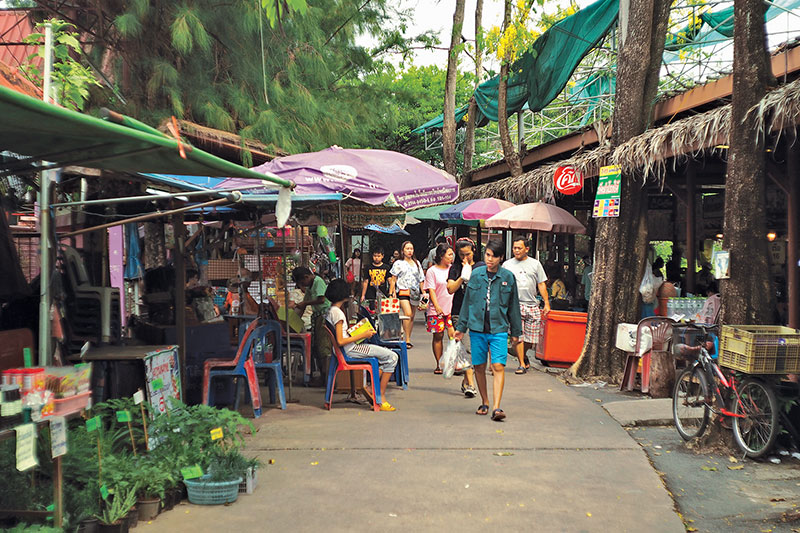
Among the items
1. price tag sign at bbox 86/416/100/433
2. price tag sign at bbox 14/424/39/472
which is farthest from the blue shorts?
price tag sign at bbox 14/424/39/472

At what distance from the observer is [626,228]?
10648 millimetres

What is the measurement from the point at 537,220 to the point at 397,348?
4632mm

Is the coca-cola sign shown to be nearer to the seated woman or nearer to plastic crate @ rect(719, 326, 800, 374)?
the seated woman

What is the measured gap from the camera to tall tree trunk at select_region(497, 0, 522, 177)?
16.2 m

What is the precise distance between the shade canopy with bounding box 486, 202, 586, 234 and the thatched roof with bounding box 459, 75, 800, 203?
0.39 metres

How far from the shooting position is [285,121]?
468 inches

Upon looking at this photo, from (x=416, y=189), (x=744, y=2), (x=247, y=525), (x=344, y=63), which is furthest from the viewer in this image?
(x=344, y=63)

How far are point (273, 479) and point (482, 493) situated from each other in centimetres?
158

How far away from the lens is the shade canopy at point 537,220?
13.3 metres

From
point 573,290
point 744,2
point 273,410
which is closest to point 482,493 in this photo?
point 273,410

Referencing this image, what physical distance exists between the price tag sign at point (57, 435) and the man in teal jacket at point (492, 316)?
4.96 meters

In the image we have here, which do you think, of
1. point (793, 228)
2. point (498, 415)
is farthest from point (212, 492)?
Result: point (793, 228)

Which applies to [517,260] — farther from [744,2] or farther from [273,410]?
[744,2]

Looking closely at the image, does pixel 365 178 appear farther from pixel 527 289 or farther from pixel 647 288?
pixel 647 288
